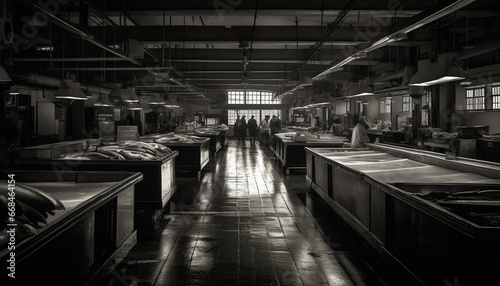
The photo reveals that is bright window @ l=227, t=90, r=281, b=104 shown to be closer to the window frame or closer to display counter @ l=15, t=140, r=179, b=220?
the window frame

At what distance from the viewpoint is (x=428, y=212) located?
2510 millimetres

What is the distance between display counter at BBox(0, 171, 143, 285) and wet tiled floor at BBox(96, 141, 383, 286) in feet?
1.04

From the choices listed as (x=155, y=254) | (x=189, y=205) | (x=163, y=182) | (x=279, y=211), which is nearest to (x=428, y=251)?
(x=155, y=254)

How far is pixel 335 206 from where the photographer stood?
5246 mm

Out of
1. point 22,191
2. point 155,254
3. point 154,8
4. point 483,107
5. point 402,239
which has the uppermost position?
point 154,8

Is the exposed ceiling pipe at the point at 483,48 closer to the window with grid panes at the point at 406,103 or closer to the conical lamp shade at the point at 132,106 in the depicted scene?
the conical lamp shade at the point at 132,106

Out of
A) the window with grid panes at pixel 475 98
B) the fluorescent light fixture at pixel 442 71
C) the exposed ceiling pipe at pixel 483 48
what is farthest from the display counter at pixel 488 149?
the fluorescent light fixture at pixel 442 71

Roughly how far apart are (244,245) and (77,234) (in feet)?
6.41

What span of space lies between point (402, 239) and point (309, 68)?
1293 centimetres

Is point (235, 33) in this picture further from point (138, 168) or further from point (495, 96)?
point (495, 96)

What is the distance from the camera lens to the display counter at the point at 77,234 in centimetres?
194

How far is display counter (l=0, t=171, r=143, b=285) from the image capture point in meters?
1.94

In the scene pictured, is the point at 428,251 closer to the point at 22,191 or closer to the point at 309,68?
the point at 22,191

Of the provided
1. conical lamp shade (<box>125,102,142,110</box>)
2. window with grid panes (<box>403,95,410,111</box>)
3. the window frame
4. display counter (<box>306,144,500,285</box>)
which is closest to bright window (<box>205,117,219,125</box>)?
window with grid panes (<box>403,95,410,111</box>)
